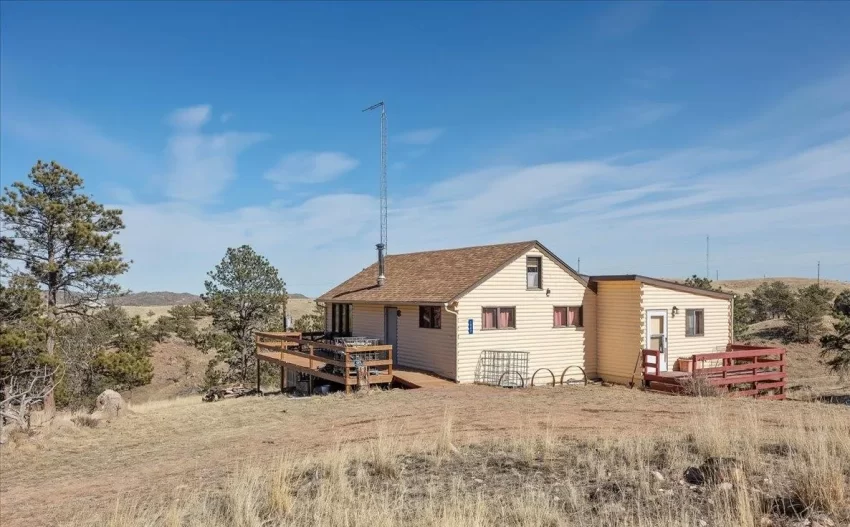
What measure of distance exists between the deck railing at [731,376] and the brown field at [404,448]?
1.36 m

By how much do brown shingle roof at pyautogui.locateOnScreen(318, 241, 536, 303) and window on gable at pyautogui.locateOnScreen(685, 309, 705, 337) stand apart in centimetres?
659

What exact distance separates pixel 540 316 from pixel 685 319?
5540mm

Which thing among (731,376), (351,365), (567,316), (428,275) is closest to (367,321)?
(428,275)

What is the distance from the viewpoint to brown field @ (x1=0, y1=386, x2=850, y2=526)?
667cm

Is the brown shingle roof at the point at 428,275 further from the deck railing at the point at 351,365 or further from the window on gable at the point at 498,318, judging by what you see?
the deck railing at the point at 351,365

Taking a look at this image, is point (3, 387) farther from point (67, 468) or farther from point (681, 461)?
point (681, 461)

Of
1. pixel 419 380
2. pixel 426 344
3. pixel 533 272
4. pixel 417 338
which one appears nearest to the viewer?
pixel 419 380

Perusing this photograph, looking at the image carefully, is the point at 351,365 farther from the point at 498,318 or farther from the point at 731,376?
the point at 731,376

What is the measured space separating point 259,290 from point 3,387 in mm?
12080

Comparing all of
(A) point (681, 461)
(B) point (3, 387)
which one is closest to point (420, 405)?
(A) point (681, 461)

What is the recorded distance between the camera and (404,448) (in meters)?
9.34

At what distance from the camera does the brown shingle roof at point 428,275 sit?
21.4 meters

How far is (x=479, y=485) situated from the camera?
23.3ft

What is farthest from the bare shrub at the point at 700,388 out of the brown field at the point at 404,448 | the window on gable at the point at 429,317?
the window on gable at the point at 429,317
